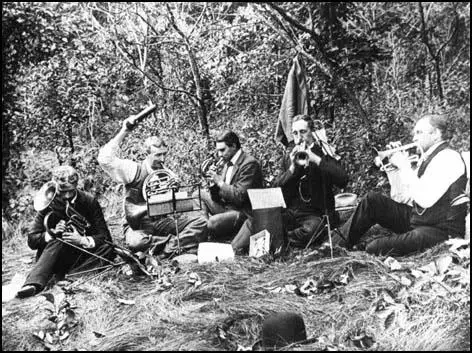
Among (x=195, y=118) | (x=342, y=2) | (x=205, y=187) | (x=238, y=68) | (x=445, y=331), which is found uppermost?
(x=342, y=2)

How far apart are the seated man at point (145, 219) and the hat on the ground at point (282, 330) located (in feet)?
7.23

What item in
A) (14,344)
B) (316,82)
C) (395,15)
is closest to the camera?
(14,344)

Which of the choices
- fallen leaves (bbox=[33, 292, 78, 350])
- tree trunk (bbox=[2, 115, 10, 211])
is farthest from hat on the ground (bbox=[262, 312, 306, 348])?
tree trunk (bbox=[2, 115, 10, 211])

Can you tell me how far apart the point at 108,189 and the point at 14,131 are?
1.21m

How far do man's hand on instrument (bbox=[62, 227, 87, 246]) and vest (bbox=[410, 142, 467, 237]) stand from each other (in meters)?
3.07

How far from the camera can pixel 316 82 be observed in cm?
694

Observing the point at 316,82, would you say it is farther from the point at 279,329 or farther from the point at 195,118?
the point at 279,329

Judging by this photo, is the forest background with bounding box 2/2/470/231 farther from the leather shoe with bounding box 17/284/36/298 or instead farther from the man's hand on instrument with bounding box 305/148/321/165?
the leather shoe with bounding box 17/284/36/298

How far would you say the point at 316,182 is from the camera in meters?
5.96

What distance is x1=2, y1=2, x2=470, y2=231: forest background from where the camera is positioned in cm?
647

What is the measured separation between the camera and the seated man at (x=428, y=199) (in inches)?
201

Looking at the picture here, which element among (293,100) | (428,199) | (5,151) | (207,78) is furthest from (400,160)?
(5,151)

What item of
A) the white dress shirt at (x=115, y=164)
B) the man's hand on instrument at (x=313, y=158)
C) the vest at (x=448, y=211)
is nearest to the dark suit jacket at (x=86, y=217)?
the white dress shirt at (x=115, y=164)

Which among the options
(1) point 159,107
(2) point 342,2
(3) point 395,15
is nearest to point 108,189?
(1) point 159,107
